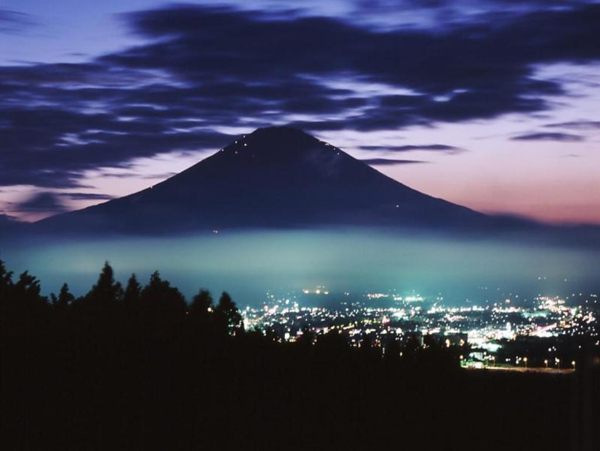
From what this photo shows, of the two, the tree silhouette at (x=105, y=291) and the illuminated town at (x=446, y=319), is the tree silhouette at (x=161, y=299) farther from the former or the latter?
the illuminated town at (x=446, y=319)

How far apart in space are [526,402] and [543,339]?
1665 cm

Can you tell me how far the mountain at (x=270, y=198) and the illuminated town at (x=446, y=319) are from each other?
5.22 metres

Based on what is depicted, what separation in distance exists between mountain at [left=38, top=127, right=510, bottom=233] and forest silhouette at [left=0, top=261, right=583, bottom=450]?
50.4 metres

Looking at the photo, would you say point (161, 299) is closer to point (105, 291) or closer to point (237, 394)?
point (105, 291)

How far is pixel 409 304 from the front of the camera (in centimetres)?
6159

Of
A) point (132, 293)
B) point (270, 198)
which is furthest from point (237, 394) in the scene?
point (270, 198)

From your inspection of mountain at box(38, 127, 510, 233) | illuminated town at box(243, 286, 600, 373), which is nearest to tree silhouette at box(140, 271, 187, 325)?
illuminated town at box(243, 286, 600, 373)

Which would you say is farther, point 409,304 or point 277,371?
point 409,304

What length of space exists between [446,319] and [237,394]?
1475 inches

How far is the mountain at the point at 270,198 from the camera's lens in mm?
66375

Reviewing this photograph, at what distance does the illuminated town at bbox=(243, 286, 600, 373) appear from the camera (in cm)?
2759

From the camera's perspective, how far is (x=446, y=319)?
48375 mm

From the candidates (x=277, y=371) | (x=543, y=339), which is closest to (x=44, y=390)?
(x=277, y=371)

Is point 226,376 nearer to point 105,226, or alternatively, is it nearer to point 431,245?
point 105,226
